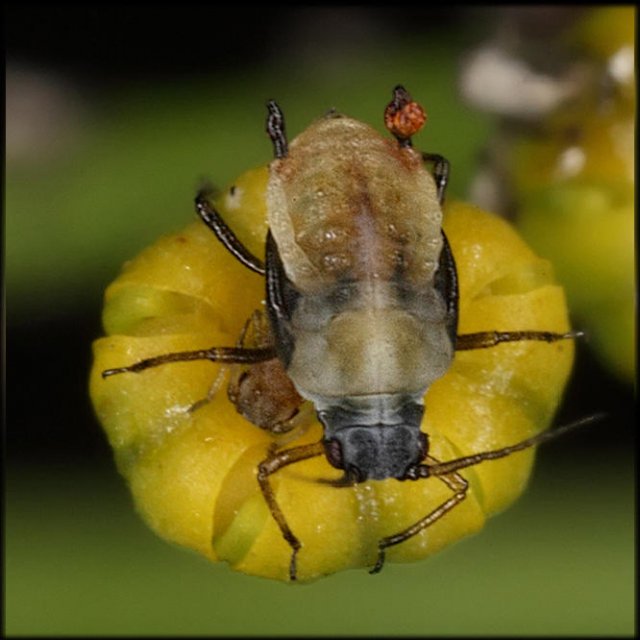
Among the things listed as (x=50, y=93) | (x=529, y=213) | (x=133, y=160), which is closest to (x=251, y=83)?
(x=133, y=160)

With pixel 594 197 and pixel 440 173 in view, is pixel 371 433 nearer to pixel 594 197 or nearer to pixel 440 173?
pixel 440 173

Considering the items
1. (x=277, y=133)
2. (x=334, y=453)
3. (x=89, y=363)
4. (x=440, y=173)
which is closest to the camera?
(x=334, y=453)

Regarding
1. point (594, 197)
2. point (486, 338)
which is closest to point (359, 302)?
point (486, 338)

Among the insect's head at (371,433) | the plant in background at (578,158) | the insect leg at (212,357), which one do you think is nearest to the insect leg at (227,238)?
the insect leg at (212,357)

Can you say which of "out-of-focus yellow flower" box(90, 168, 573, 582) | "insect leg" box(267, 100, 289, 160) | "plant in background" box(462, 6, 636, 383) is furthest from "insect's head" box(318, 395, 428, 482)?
"plant in background" box(462, 6, 636, 383)

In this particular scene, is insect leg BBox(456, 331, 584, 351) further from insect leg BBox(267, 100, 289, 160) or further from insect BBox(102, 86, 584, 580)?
insect leg BBox(267, 100, 289, 160)

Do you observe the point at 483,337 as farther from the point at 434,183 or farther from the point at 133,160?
the point at 133,160

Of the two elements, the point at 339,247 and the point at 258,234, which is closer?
the point at 339,247
